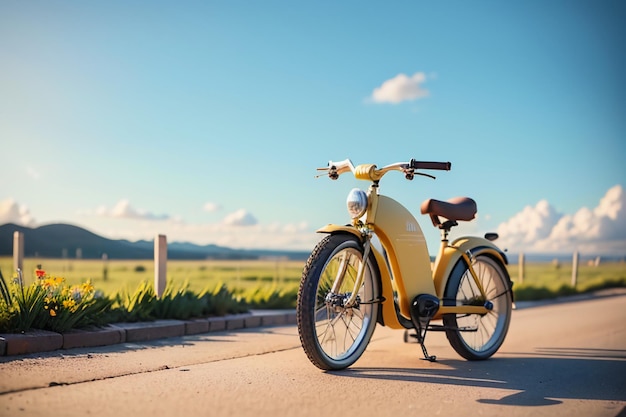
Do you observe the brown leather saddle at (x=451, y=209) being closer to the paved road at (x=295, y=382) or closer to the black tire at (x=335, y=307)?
the black tire at (x=335, y=307)

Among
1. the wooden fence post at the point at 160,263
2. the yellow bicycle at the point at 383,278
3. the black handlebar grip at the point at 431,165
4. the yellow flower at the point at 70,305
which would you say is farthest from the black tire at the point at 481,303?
the wooden fence post at the point at 160,263

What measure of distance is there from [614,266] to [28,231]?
66.7 ft

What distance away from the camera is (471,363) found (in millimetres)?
6055

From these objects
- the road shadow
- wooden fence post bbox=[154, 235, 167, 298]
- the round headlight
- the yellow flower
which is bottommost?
the road shadow

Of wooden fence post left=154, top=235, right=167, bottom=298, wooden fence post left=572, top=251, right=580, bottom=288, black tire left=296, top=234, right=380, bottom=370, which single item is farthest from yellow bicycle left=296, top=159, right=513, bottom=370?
wooden fence post left=572, top=251, right=580, bottom=288

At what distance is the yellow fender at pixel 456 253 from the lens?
614 centimetres

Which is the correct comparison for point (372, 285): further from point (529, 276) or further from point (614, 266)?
point (614, 266)

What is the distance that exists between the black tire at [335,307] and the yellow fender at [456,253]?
89cm

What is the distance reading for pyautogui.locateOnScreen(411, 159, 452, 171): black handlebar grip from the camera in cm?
550

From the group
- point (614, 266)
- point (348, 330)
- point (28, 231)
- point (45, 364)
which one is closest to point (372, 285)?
point (348, 330)

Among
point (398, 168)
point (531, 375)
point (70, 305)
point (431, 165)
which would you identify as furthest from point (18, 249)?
point (531, 375)

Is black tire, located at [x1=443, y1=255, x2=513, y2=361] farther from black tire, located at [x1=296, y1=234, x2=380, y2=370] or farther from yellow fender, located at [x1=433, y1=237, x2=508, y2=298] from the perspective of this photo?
black tire, located at [x1=296, y1=234, x2=380, y2=370]

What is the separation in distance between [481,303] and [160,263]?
4423 mm

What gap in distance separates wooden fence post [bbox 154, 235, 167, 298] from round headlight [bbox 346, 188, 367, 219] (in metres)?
4.12
